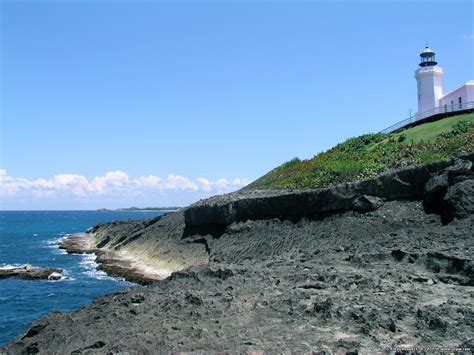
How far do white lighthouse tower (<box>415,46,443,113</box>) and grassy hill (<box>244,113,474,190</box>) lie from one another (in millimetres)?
9504

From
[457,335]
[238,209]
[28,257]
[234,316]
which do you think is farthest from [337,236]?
[28,257]

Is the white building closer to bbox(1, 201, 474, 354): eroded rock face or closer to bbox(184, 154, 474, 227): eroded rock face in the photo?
bbox(184, 154, 474, 227): eroded rock face

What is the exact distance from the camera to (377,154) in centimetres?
3838

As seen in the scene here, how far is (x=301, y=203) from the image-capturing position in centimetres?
2803

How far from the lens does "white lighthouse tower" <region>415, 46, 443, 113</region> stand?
51.8 meters

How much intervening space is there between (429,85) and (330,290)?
43873 mm

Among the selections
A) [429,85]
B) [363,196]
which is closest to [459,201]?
[363,196]

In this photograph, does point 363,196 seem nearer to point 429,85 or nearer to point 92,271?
point 92,271

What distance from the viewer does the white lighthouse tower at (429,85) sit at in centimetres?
5175

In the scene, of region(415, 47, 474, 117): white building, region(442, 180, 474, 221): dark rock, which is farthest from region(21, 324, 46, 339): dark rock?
region(415, 47, 474, 117): white building

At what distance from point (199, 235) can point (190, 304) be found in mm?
21284

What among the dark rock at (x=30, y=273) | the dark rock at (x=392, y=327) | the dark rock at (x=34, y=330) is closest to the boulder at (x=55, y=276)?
the dark rock at (x=30, y=273)

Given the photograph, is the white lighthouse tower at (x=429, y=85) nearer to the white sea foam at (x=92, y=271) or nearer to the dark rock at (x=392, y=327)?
the white sea foam at (x=92, y=271)

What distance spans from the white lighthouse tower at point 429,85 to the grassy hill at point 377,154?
374 inches
